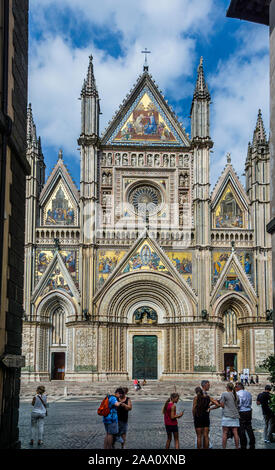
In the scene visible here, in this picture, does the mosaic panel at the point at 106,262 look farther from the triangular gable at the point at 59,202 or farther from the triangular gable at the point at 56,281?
the triangular gable at the point at 59,202

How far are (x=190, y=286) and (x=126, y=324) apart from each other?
4659 millimetres

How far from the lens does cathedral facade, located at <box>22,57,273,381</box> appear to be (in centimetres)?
3747

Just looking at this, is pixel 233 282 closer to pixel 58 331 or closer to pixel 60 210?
pixel 58 331

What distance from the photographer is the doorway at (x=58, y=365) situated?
3847 cm

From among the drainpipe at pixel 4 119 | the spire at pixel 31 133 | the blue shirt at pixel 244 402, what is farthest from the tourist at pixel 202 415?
the spire at pixel 31 133

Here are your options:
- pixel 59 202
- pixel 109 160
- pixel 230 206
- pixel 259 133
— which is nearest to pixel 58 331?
pixel 59 202

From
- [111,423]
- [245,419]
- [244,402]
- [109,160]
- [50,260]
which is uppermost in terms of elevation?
[109,160]

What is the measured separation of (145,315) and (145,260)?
143 inches

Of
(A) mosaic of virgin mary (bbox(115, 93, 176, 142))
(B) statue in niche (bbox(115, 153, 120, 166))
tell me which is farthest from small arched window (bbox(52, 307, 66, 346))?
(A) mosaic of virgin mary (bbox(115, 93, 176, 142))

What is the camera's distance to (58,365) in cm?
3853

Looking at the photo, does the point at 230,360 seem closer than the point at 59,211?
Yes

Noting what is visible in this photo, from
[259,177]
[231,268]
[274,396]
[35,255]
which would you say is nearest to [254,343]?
[231,268]
